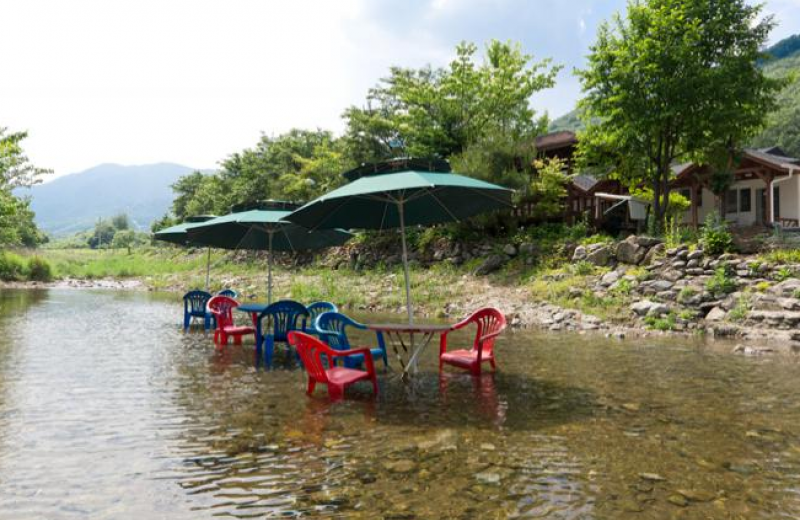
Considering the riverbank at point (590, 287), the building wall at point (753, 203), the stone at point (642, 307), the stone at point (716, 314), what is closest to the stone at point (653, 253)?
the riverbank at point (590, 287)

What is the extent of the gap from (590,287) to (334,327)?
10.5 metres

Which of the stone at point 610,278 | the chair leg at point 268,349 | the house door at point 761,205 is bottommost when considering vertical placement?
the chair leg at point 268,349

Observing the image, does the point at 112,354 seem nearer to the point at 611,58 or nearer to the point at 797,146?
the point at 611,58

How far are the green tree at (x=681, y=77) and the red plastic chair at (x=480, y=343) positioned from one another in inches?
540

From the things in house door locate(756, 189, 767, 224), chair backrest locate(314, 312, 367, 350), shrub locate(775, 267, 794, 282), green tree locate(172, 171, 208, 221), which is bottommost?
chair backrest locate(314, 312, 367, 350)

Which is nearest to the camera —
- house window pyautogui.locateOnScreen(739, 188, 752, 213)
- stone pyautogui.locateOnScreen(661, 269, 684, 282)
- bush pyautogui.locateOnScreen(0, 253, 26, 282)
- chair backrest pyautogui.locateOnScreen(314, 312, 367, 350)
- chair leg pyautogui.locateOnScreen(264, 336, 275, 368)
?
chair backrest pyautogui.locateOnScreen(314, 312, 367, 350)

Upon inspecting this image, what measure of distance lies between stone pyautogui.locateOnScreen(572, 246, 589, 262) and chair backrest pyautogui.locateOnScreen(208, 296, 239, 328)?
40.5ft

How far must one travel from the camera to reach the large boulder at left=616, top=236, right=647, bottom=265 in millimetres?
17153

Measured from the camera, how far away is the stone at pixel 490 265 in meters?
21.3

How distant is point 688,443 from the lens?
5.04 meters

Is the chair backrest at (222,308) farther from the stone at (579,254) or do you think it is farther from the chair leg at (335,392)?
the stone at (579,254)

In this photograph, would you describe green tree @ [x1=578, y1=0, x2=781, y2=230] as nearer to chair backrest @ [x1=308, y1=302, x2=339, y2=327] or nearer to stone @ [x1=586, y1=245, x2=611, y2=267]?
stone @ [x1=586, y1=245, x2=611, y2=267]

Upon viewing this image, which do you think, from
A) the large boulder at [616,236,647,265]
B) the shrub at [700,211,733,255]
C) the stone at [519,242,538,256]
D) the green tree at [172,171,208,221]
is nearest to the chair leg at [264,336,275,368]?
the large boulder at [616,236,647,265]

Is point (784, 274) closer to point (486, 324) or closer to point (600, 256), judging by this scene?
point (600, 256)
